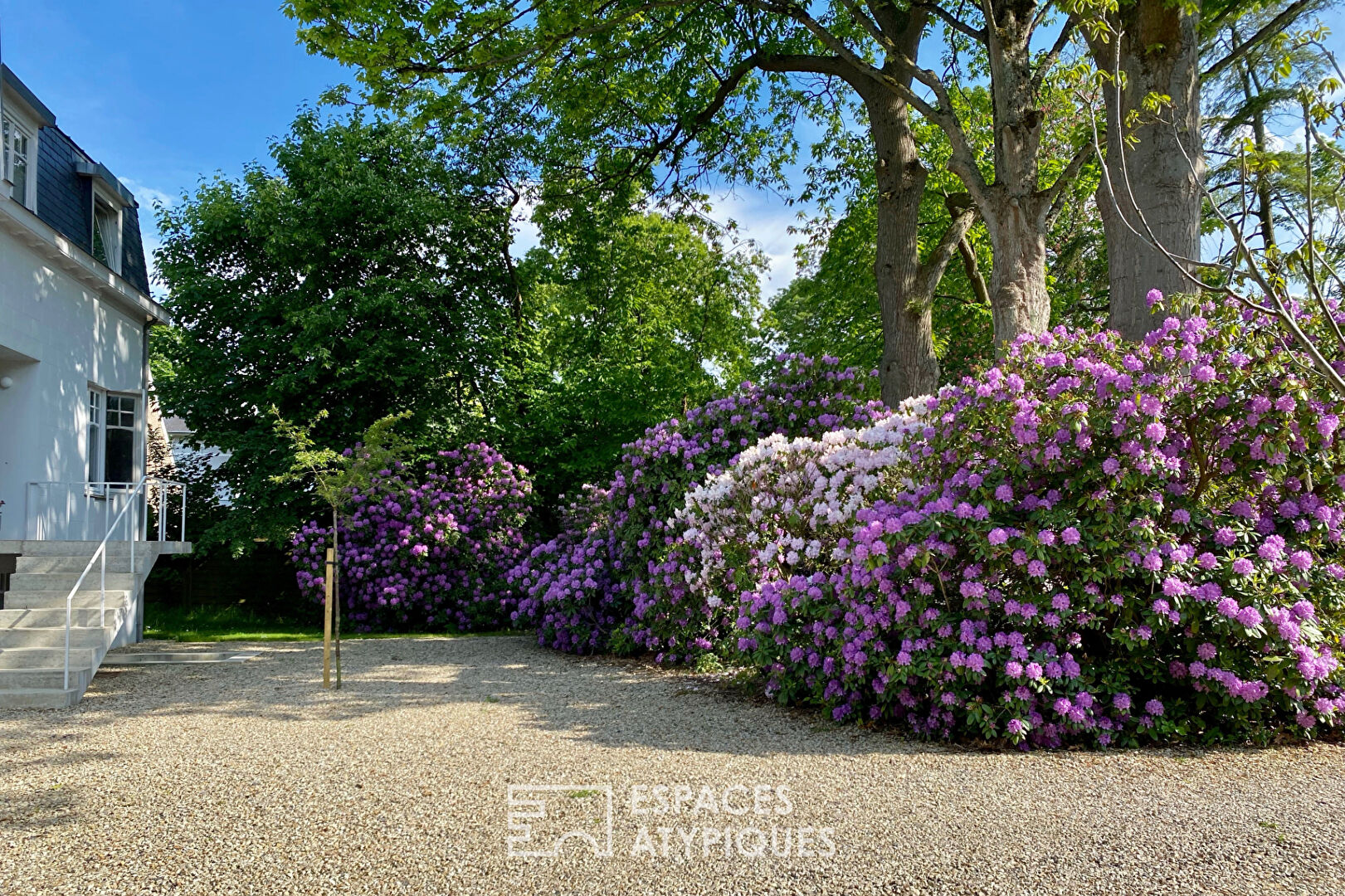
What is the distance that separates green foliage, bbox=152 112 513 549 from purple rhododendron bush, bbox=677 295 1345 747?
11.6 m

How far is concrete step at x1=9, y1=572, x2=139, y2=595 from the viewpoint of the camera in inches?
360

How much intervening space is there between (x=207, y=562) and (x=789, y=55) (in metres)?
13.7

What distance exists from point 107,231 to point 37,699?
322 inches

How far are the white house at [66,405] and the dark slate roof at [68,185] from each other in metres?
0.02

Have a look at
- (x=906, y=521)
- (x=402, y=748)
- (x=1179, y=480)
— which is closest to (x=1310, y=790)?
(x=1179, y=480)

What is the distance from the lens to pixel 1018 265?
9.02 m

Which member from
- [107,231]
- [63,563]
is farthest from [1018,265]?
[107,231]

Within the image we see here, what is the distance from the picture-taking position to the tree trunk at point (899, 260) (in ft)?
36.2

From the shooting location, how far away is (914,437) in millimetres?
6371

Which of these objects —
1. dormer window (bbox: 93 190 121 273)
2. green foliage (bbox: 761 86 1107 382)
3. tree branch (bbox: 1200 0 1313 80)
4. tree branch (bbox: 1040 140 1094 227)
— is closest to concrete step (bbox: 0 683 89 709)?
dormer window (bbox: 93 190 121 273)

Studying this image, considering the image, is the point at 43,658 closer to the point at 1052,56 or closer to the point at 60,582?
the point at 60,582

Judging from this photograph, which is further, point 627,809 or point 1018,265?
point 1018,265

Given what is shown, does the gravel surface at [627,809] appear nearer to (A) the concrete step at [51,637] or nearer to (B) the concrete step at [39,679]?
(B) the concrete step at [39,679]

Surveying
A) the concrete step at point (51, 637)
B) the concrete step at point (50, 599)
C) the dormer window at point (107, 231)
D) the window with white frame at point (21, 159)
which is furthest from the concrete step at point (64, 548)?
the dormer window at point (107, 231)
